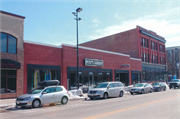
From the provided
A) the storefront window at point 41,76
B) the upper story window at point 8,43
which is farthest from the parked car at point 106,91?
the upper story window at point 8,43

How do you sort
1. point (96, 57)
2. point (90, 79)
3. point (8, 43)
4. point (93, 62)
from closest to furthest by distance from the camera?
point (8, 43), point (90, 79), point (93, 62), point (96, 57)

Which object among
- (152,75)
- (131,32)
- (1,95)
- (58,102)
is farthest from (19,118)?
(152,75)

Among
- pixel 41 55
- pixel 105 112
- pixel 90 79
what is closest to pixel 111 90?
pixel 90 79

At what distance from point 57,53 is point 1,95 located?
7.88 meters

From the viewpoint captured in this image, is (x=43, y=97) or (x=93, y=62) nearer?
(x=43, y=97)

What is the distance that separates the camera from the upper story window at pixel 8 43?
58.1ft

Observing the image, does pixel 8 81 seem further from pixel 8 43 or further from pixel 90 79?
pixel 90 79

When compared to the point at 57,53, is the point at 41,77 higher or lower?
lower

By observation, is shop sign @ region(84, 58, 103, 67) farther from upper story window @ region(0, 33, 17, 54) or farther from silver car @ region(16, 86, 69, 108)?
silver car @ region(16, 86, 69, 108)

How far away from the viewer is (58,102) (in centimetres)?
1432

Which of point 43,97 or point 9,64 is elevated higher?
point 9,64

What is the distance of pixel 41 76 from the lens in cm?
2038

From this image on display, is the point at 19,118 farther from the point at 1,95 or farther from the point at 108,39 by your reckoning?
the point at 108,39

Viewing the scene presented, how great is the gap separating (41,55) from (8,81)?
14.9 feet
